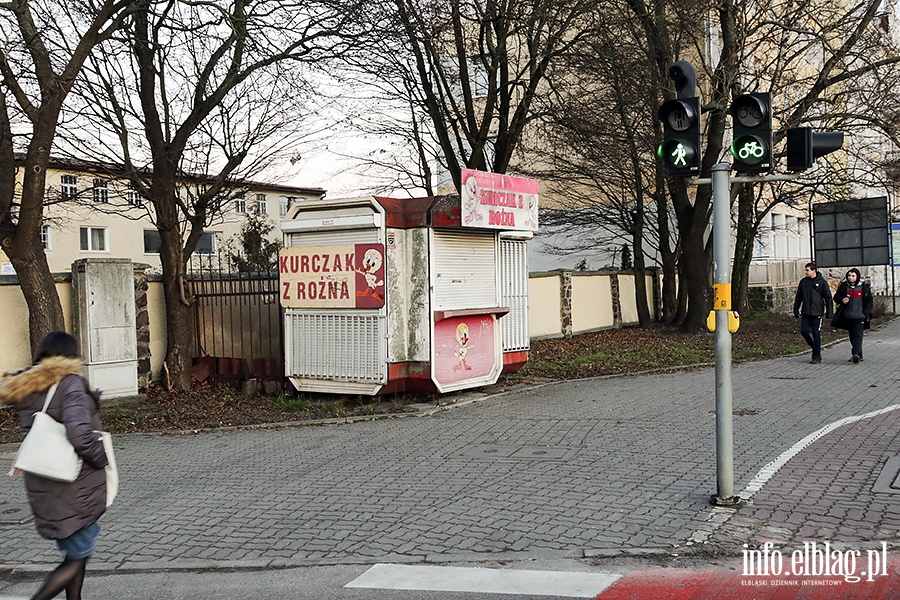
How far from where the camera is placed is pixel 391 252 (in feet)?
40.9

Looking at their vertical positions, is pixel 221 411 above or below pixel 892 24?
below

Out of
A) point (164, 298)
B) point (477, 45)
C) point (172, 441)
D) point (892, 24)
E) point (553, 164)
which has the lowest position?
point (172, 441)

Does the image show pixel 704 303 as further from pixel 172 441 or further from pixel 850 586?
pixel 850 586

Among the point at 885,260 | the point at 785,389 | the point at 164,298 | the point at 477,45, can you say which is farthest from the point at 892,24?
the point at 164,298

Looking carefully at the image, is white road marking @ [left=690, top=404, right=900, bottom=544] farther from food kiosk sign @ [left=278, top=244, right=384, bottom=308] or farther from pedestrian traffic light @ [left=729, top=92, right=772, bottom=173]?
food kiosk sign @ [left=278, top=244, right=384, bottom=308]

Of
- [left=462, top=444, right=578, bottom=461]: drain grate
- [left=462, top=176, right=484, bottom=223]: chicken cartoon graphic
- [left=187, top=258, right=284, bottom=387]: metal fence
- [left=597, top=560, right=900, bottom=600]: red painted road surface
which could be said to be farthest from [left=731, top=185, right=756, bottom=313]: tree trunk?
[left=597, top=560, right=900, bottom=600]: red painted road surface

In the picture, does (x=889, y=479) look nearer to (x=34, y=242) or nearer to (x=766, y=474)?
(x=766, y=474)

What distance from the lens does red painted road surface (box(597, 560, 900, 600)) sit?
16.5 ft

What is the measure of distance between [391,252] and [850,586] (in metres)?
8.26

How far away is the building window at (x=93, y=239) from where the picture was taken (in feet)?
147

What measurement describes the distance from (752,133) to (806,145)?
39cm

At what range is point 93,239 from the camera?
45.7m

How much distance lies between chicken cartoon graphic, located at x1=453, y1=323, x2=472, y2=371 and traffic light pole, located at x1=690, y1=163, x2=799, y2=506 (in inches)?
257

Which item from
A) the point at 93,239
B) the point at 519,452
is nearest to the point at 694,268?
the point at 519,452
